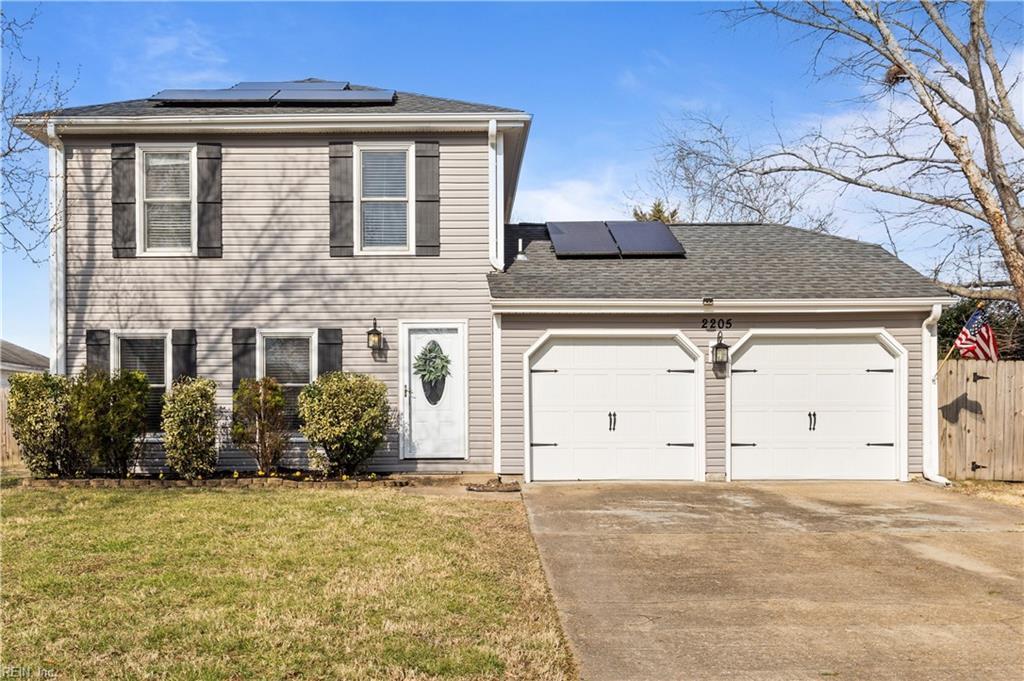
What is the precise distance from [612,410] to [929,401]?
4.56 meters

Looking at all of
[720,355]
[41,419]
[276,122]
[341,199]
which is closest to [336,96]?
[276,122]

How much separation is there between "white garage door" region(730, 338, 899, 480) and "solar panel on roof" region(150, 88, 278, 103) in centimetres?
838

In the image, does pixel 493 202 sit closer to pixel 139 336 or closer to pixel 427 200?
pixel 427 200

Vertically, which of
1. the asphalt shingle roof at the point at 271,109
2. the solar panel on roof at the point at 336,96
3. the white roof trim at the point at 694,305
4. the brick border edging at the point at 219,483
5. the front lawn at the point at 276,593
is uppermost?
the solar panel on roof at the point at 336,96

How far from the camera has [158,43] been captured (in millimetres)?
11820

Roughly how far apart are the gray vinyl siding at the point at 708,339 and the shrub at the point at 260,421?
3.14 meters

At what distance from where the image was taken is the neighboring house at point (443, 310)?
9.97 m

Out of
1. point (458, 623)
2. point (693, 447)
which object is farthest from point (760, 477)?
point (458, 623)

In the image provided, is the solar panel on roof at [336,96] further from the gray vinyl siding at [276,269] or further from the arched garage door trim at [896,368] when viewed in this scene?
the arched garage door trim at [896,368]

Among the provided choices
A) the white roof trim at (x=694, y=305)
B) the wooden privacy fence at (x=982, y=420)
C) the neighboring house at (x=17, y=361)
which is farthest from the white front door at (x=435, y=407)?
the neighboring house at (x=17, y=361)

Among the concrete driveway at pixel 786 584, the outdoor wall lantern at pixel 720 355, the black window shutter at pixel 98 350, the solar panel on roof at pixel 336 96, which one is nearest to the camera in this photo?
the concrete driveway at pixel 786 584

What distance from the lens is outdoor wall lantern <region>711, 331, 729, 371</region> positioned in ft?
32.3

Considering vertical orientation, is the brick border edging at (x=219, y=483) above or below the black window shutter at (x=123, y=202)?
below

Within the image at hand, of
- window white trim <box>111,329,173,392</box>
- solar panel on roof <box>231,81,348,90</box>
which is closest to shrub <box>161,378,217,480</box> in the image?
window white trim <box>111,329,173,392</box>
